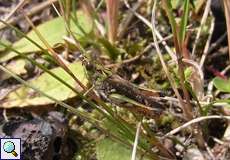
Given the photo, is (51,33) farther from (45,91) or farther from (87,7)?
(45,91)

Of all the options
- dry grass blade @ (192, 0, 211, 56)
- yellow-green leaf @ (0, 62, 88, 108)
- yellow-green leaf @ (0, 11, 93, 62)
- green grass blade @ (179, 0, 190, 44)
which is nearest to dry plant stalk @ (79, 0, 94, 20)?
yellow-green leaf @ (0, 11, 93, 62)

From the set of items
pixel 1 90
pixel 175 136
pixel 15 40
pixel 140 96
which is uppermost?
pixel 15 40

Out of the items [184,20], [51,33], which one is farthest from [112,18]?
[184,20]

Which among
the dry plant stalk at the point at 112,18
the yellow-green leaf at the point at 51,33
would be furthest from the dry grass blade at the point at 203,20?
the yellow-green leaf at the point at 51,33

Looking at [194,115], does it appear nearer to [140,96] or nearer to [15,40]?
[140,96]

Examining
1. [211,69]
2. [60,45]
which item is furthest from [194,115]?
[60,45]

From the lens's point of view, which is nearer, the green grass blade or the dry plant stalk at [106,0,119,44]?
the green grass blade

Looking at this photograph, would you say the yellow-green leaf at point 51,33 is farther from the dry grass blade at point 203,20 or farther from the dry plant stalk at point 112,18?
the dry grass blade at point 203,20

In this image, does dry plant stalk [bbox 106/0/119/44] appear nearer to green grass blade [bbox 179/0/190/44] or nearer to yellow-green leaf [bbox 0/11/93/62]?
yellow-green leaf [bbox 0/11/93/62]

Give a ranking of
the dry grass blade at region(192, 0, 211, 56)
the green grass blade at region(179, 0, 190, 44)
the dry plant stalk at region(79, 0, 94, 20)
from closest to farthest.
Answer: the green grass blade at region(179, 0, 190, 44), the dry grass blade at region(192, 0, 211, 56), the dry plant stalk at region(79, 0, 94, 20)
